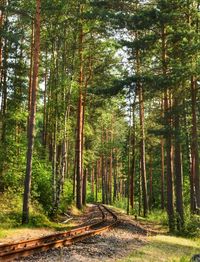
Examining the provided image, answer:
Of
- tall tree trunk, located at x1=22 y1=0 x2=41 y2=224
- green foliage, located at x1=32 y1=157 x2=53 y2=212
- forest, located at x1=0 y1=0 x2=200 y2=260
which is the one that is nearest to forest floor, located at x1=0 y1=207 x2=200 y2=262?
tall tree trunk, located at x1=22 y1=0 x2=41 y2=224

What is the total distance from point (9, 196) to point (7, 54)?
1062cm

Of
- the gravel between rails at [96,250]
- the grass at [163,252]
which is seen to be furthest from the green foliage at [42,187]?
the grass at [163,252]

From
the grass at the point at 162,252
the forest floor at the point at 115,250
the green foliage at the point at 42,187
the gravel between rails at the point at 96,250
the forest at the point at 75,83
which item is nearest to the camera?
the gravel between rails at the point at 96,250

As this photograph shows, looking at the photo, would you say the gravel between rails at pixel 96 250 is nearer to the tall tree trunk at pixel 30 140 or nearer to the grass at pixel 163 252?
the grass at pixel 163 252

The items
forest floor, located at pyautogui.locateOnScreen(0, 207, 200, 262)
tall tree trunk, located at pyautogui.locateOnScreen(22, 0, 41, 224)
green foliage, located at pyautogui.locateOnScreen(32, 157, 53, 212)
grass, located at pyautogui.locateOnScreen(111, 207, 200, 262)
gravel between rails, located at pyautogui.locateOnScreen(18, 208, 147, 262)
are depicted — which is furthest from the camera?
green foliage, located at pyautogui.locateOnScreen(32, 157, 53, 212)

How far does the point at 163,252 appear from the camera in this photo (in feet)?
41.0

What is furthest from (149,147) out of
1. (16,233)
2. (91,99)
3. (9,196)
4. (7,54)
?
(16,233)

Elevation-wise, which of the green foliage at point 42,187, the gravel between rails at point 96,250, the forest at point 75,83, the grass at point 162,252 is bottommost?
the grass at point 162,252

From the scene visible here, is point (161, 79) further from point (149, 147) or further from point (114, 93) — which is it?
point (149, 147)

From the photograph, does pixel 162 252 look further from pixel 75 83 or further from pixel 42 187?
pixel 75 83

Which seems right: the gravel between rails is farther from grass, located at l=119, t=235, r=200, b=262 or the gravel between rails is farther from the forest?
the forest

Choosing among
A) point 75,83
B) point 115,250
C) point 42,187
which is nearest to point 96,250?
point 115,250

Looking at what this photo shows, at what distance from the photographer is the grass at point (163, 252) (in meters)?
10.7

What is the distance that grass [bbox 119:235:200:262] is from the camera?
10.7 meters
